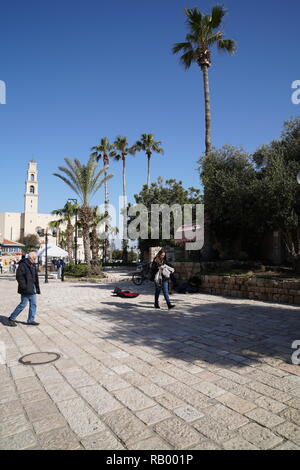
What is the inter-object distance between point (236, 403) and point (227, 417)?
12.9 inches

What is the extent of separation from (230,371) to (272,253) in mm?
12862

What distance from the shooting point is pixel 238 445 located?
7.80 ft

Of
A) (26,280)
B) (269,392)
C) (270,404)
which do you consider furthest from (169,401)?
(26,280)

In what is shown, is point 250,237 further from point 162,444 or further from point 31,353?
point 162,444

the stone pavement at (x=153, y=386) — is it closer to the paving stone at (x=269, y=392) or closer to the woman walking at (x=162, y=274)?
the paving stone at (x=269, y=392)

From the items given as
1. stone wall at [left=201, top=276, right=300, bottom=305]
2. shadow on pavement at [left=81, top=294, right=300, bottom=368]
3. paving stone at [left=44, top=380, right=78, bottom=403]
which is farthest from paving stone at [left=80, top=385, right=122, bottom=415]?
stone wall at [left=201, top=276, right=300, bottom=305]

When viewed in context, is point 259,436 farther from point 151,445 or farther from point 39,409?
point 39,409

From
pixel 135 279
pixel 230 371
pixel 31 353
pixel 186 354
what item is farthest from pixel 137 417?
Result: pixel 135 279

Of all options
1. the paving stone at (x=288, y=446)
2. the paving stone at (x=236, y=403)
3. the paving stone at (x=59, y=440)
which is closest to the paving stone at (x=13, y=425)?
the paving stone at (x=59, y=440)

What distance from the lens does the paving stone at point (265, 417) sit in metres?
2.70

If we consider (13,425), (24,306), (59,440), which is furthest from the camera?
(24,306)

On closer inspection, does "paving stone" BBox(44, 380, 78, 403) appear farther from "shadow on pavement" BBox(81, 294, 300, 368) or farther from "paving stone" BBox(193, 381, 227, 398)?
"shadow on pavement" BBox(81, 294, 300, 368)

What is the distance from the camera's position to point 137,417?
282 centimetres

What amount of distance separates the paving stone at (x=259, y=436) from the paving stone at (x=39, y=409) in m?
1.91
